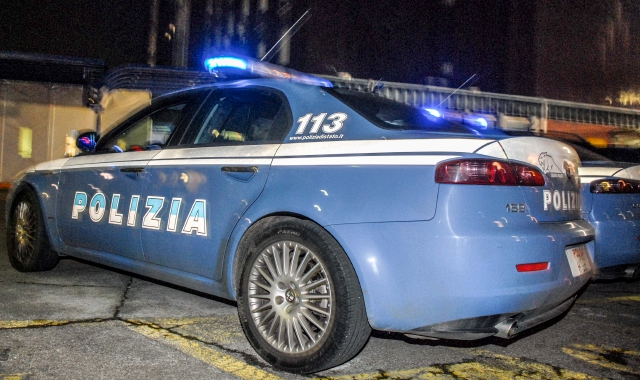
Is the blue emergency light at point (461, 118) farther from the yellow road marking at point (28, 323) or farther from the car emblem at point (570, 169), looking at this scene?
the yellow road marking at point (28, 323)

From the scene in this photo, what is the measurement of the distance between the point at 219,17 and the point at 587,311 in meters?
21.1

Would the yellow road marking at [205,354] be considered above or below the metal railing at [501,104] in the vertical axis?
below

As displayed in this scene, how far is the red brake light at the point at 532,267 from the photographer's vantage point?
240 centimetres

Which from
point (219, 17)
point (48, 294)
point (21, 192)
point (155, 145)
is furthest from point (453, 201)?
point (219, 17)

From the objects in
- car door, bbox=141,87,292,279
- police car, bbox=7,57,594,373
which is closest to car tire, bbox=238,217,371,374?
police car, bbox=7,57,594,373

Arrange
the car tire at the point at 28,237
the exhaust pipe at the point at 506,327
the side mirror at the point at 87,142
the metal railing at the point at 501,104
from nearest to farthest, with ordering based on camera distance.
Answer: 1. the exhaust pipe at the point at 506,327
2. the side mirror at the point at 87,142
3. the car tire at the point at 28,237
4. the metal railing at the point at 501,104

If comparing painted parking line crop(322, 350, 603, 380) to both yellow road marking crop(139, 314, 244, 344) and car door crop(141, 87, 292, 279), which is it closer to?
yellow road marking crop(139, 314, 244, 344)

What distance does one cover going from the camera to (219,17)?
22.9 meters

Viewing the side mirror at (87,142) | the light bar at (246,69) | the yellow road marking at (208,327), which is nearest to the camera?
the yellow road marking at (208,327)

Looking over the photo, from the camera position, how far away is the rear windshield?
9.29ft

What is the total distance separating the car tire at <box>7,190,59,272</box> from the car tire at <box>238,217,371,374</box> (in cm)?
248

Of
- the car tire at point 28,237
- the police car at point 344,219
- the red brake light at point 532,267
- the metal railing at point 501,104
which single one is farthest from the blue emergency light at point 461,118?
the metal railing at point 501,104

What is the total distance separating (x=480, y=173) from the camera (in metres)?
2.43

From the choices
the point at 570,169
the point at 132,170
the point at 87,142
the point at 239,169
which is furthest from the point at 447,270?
the point at 87,142
